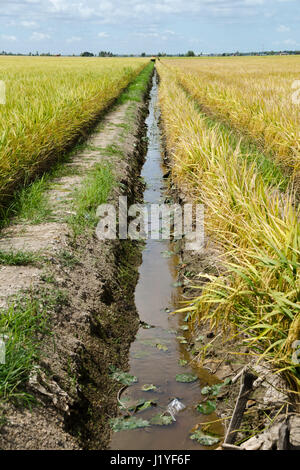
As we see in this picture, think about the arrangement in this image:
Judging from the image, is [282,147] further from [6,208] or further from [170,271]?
[6,208]

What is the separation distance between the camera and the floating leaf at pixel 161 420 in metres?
2.49

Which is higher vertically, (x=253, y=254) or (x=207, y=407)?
(x=253, y=254)

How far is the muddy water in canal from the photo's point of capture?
7.88 ft

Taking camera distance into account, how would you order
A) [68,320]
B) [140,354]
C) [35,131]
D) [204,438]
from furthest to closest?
[35,131], [140,354], [68,320], [204,438]

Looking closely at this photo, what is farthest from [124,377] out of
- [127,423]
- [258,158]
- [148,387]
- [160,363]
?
[258,158]

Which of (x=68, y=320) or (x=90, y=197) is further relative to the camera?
(x=90, y=197)

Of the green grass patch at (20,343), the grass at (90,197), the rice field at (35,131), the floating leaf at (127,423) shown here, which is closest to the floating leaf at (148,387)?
the floating leaf at (127,423)

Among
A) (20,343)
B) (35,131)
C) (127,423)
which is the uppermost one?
(35,131)

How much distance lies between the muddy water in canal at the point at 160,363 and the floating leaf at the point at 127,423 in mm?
22

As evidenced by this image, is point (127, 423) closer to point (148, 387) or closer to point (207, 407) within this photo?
point (148, 387)

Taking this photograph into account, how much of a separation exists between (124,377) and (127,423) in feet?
1.30

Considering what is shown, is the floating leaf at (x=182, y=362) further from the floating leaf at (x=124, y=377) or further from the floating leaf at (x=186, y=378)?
the floating leaf at (x=124, y=377)

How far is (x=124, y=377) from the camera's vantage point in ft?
9.36
